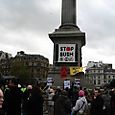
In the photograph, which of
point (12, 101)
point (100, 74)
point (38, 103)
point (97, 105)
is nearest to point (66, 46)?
point (97, 105)

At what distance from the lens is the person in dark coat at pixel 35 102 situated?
12.2 meters

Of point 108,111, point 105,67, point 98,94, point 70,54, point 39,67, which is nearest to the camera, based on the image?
point 98,94

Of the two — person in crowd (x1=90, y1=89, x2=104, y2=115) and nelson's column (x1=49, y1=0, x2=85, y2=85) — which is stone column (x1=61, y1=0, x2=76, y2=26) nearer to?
nelson's column (x1=49, y1=0, x2=85, y2=85)

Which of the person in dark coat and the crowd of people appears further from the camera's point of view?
the person in dark coat

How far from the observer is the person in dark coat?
479 inches

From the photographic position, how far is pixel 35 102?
485 inches

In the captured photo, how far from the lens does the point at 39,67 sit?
15438 centimetres

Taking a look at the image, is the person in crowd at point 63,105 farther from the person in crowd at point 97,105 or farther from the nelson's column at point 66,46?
the nelson's column at point 66,46

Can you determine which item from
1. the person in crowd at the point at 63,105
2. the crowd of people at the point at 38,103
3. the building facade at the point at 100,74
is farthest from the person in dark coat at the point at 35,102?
the building facade at the point at 100,74

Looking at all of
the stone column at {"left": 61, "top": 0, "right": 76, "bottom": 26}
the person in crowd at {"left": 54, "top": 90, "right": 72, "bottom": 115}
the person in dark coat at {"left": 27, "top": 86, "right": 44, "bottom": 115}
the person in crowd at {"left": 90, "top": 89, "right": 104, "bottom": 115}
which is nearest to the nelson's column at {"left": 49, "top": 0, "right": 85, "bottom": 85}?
the stone column at {"left": 61, "top": 0, "right": 76, "bottom": 26}

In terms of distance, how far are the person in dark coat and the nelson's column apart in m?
21.5

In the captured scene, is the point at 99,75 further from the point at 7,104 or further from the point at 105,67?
the point at 7,104

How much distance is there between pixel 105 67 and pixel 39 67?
2074 inches

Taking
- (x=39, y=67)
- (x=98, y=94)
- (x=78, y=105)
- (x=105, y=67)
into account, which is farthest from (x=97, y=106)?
(x=105, y=67)
